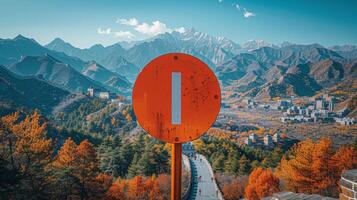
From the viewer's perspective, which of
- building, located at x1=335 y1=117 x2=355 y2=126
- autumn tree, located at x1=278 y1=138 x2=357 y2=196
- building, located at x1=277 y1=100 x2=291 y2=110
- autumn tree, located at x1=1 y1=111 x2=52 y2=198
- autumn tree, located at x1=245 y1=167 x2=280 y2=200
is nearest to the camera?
autumn tree, located at x1=1 y1=111 x2=52 y2=198

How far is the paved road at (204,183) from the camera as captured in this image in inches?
892

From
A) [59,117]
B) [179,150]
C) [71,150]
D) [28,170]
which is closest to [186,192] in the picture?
[71,150]

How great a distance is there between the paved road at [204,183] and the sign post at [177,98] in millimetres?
21028

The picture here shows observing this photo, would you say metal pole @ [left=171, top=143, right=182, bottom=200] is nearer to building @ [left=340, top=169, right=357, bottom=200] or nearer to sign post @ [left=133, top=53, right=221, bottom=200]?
sign post @ [left=133, top=53, right=221, bottom=200]

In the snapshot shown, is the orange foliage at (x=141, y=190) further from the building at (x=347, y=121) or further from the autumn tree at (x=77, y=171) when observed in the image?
the building at (x=347, y=121)

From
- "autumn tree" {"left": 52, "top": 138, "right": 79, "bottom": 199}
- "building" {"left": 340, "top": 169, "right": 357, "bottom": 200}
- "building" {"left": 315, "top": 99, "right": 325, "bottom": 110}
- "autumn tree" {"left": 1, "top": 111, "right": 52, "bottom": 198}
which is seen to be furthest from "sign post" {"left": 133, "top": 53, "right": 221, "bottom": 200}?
"building" {"left": 315, "top": 99, "right": 325, "bottom": 110}

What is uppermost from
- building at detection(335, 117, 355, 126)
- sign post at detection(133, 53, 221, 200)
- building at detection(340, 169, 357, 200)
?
sign post at detection(133, 53, 221, 200)

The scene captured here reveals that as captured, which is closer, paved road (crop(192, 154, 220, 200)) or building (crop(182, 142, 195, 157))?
paved road (crop(192, 154, 220, 200))

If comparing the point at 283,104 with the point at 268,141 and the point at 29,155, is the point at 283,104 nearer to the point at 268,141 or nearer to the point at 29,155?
the point at 268,141

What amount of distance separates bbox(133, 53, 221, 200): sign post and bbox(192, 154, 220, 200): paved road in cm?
2103

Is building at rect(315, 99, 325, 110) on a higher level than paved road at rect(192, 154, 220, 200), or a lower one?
higher

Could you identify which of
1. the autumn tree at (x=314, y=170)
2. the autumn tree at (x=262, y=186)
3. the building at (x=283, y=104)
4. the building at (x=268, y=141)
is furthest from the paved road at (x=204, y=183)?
the building at (x=283, y=104)

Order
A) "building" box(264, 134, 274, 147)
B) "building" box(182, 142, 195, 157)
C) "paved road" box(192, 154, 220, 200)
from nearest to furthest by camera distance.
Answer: "paved road" box(192, 154, 220, 200) < "building" box(182, 142, 195, 157) < "building" box(264, 134, 274, 147)

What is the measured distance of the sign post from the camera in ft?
6.43
